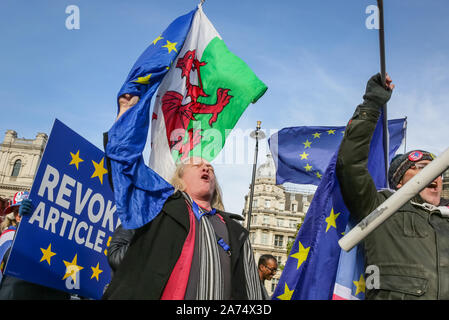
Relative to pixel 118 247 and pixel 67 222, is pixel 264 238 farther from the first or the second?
pixel 118 247

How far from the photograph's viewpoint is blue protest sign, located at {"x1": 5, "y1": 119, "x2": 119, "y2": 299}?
12.1 ft

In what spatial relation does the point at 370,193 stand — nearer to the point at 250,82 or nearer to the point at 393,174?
the point at 393,174

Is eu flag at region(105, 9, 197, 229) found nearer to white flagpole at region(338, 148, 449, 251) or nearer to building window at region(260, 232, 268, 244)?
white flagpole at region(338, 148, 449, 251)

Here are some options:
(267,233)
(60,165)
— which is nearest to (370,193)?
(60,165)

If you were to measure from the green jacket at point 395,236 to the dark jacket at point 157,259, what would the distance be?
93cm

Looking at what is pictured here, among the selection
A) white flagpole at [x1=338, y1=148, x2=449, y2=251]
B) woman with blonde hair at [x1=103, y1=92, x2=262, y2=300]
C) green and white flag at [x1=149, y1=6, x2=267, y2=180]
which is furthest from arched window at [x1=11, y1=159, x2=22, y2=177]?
white flagpole at [x1=338, y1=148, x2=449, y2=251]

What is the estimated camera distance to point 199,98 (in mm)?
3836

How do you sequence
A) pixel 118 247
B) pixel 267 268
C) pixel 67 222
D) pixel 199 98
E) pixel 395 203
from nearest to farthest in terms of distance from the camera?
pixel 395 203 < pixel 118 247 < pixel 199 98 < pixel 67 222 < pixel 267 268

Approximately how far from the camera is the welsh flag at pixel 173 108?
8.14 ft

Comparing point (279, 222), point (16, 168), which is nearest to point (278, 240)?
point (279, 222)

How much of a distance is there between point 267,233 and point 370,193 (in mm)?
66613

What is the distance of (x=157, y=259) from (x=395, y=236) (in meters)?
1.59

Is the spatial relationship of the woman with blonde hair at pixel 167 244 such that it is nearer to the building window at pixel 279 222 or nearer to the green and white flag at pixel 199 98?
the green and white flag at pixel 199 98

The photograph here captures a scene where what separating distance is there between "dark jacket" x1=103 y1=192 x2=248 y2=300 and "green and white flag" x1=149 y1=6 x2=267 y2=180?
2.33 ft
